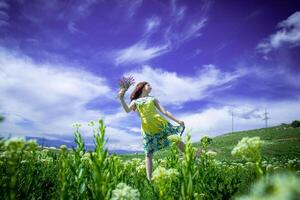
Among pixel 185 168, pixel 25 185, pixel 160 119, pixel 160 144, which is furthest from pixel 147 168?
pixel 185 168

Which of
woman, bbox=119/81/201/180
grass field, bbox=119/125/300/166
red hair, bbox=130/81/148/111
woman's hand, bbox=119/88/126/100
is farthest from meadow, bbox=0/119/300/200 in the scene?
red hair, bbox=130/81/148/111

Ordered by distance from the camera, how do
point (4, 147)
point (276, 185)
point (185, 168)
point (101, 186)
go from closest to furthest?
point (276, 185)
point (4, 147)
point (101, 186)
point (185, 168)

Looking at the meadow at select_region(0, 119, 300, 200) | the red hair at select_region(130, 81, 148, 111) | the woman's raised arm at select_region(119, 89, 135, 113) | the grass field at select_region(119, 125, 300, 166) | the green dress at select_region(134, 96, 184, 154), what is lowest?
the grass field at select_region(119, 125, 300, 166)

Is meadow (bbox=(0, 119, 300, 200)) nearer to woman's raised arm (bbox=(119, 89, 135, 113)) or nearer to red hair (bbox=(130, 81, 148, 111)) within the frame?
woman's raised arm (bbox=(119, 89, 135, 113))

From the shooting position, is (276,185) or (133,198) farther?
(133,198)

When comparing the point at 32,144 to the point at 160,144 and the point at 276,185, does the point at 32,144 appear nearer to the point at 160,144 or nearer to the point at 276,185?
the point at 276,185

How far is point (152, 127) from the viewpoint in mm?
6426

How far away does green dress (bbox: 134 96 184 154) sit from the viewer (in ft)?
20.5

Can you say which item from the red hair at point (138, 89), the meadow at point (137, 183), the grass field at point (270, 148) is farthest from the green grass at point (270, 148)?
the red hair at point (138, 89)

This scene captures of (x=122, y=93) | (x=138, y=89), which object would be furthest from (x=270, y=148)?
(x=122, y=93)

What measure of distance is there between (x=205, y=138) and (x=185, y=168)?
1778 mm

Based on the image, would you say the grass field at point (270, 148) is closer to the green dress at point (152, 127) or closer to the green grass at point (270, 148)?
the green grass at point (270, 148)

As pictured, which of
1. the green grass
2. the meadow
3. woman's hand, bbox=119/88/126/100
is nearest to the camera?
the meadow

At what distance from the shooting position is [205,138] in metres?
4.39
